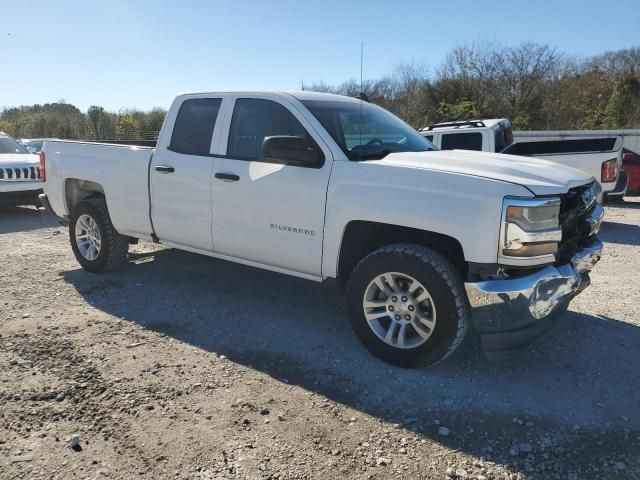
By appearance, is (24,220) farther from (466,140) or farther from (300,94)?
(466,140)

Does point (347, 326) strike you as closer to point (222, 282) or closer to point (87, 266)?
point (222, 282)

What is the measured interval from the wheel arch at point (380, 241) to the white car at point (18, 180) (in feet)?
25.4

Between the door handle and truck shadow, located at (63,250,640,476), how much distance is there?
4.01ft

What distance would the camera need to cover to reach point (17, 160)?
9711mm

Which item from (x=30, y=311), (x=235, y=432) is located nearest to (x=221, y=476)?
(x=235, y=432)

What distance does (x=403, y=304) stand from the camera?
3.57 m

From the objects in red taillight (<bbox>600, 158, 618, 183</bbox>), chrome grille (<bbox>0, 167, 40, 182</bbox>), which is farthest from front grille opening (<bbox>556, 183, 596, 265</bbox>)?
chrome grille (<bbox>0, 167, 40, 182</bbox>)

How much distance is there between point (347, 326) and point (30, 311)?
291 centimetres

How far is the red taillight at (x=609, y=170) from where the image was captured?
8734 mm

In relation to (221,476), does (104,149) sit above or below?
→ above

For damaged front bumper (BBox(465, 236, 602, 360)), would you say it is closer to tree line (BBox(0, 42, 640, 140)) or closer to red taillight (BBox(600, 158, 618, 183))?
red taillight (BBox(600, 158, 618, 183))

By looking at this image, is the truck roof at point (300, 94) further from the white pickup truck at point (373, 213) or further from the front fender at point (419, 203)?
the front fender at point (419, 203)

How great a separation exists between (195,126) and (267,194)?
4.05 ft

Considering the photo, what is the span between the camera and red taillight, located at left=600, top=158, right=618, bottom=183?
873cm
